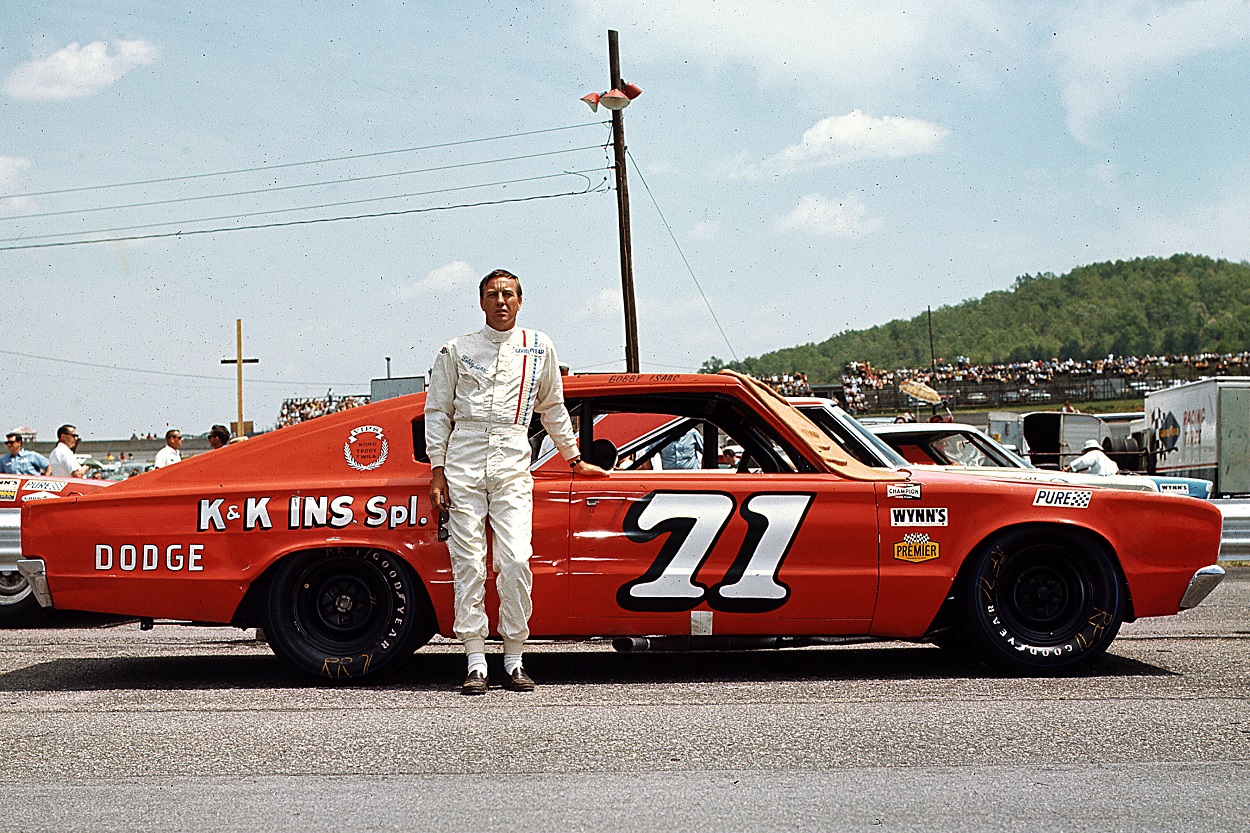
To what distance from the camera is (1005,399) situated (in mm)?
76562

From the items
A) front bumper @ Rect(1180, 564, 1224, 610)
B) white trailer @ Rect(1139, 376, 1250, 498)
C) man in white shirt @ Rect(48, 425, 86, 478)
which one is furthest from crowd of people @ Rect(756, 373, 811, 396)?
front bumper @ Rect(1180, 564, 1224, 610)

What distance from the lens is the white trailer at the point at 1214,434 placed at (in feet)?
80.5

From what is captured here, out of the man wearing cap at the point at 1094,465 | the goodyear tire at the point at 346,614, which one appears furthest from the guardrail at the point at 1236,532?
the man wearing cap at the point at 1094,465

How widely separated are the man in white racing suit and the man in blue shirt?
8843mm

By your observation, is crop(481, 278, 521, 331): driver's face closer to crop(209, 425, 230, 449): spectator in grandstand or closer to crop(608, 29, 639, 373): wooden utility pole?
crop(209, 425, 230, 449): spectator in grandstand

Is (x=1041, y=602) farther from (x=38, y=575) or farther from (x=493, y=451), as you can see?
(x=38, y=575)

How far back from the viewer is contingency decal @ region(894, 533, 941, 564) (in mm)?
5996

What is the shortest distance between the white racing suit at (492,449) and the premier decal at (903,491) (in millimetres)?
1467

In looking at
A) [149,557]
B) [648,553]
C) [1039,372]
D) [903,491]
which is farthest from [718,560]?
[1039,372]

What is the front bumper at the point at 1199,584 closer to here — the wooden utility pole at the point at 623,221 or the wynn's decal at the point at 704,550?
the wynn's decal at the point at 704,550

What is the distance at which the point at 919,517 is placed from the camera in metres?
6.02

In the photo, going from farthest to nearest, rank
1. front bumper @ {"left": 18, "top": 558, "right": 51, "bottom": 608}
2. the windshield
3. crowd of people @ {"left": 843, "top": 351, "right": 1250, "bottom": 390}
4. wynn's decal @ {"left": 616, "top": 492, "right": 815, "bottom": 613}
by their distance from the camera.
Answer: crowd of people @ {"left": 843, "top": 351, "right": 1250, "bottom": 390}, the windshield, front bumper @ {"left": 18, "top": 558, "right": 51, "bottom": 608}, wynn's decal @ {"left": 616, "top": 492, "right": 815, "bottom": 613}

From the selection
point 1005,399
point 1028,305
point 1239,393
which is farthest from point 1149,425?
point 1028,305

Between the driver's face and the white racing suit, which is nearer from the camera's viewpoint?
the white racing suit
